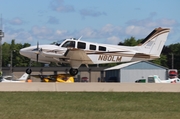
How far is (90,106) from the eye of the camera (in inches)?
569

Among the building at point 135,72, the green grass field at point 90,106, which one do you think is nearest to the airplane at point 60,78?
the green grass field at point 90,106

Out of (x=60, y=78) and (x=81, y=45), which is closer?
(x=81, y=45)

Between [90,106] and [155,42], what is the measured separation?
17697mm

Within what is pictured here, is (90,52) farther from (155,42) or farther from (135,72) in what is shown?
(135,72)

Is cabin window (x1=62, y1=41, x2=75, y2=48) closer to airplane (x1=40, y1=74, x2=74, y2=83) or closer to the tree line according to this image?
airplane (x1=40, y1=74, x2=74, y2=83)

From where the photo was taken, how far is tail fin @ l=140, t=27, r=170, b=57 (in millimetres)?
30859

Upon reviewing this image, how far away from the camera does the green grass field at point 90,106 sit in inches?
485

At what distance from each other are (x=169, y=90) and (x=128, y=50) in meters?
9.63

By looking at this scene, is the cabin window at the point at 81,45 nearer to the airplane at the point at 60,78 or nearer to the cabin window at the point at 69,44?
the cabin window at the point at 69,44

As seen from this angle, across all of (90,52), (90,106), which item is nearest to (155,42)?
(90,52)

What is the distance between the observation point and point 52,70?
7988 centimetres

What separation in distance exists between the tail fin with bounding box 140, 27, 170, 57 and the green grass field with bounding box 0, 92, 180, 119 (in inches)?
502

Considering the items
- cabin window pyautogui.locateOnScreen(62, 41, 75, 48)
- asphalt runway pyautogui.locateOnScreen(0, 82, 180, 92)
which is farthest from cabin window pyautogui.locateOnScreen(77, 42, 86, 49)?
asphalt runway pyautogui.locateOnScreen(0, 82, 180, 92)

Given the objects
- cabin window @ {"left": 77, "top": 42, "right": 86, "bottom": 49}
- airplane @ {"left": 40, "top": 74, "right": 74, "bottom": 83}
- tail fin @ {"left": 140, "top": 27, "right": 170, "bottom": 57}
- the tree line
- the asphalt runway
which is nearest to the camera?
the asphalt runway
